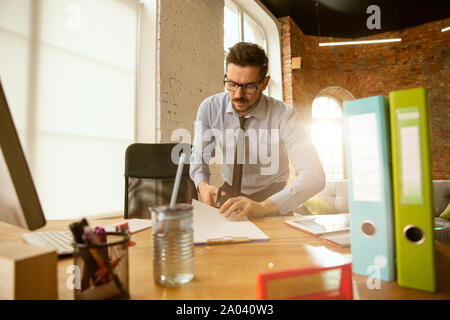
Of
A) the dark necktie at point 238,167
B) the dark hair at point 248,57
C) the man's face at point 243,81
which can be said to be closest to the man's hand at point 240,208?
the dark necktie at point 238,167

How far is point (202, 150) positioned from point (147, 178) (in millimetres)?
392

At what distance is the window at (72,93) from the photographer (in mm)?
1938

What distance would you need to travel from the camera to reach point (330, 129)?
22.3ft

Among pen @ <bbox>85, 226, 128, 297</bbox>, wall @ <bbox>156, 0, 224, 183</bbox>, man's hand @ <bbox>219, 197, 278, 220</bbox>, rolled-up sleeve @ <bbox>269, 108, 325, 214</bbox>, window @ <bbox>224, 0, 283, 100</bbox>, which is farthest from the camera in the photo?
window @ <bbox>224, 0, 283, 100</bbox>

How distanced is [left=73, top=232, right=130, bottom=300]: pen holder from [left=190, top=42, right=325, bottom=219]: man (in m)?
0.93

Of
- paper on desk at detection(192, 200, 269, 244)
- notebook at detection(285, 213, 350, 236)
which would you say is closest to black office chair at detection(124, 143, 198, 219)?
paper on desk at detection(192, 200, 269, 244)

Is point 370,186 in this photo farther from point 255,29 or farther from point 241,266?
point 255,29

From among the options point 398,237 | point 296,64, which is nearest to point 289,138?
point 398,237

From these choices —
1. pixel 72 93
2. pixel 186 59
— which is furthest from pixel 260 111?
pixel 186 59

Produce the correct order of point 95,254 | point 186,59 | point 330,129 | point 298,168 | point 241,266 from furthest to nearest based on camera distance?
point 330,129, point 186,59, point 298,168, point 241,266, point 95,254

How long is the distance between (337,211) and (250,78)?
2.88m

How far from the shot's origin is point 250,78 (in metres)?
1.55

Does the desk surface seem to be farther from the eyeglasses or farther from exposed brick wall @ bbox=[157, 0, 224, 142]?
exposed brick wall @ bbox=[157, 0, 224, 142]

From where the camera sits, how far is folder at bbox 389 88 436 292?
1.53 ft
